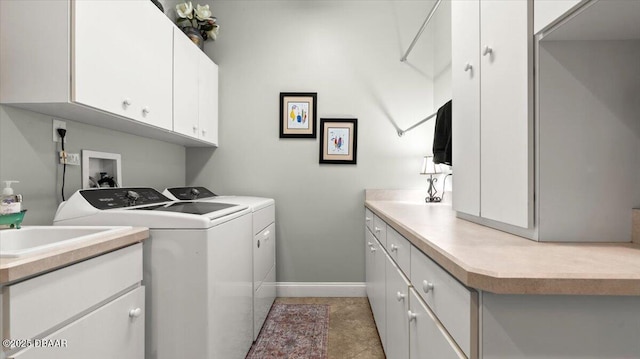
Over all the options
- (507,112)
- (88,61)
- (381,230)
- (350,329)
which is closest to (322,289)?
(350,329)

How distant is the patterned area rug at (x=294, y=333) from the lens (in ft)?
6.20

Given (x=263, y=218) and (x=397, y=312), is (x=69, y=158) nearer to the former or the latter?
(x=263, y=218)

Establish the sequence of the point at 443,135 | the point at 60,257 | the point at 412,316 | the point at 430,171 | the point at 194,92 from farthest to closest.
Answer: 1. the point at 430,171
2. the point at 194,92
3. the point at 443,135
4. the point at 412,316
5. the point at 60,257

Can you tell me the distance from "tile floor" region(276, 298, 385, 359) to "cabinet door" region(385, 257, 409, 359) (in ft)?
1.05

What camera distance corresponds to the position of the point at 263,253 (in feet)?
7.41

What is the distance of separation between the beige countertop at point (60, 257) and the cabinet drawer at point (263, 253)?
97 centimetres

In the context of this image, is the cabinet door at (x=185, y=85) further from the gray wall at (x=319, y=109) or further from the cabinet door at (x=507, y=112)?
the cabinet door at (x=507, y=112)

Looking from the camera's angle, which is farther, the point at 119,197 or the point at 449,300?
the point at 119,197

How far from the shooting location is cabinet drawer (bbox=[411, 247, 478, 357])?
66cm

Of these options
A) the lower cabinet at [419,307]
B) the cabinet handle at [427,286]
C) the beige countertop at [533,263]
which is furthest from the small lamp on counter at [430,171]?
the cabinet handle at [427,286]

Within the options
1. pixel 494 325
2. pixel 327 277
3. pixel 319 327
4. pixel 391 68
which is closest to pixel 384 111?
pixel 391 68

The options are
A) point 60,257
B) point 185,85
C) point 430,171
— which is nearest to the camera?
point 60,257

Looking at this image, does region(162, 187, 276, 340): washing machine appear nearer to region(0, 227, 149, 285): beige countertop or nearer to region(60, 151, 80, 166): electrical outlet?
region(60, 151, 80, 166): electrical outlet

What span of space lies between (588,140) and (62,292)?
5.26 feet
